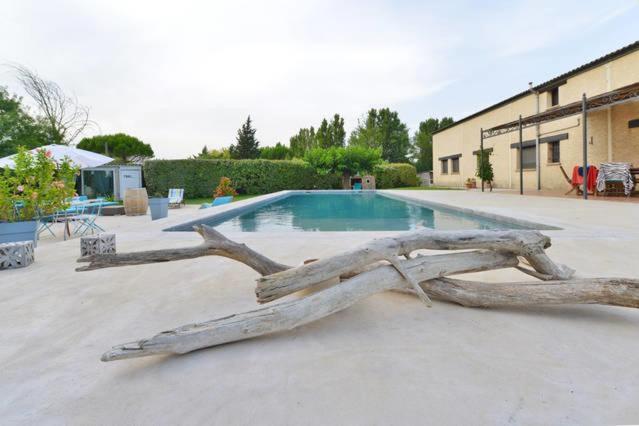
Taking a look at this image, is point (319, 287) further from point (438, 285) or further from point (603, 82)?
point (603, 82)

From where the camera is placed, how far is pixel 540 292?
2398 mm

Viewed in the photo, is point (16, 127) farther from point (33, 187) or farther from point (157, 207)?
point (33, 187)

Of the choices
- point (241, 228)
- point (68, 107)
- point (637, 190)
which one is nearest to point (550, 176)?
point (637, 190)

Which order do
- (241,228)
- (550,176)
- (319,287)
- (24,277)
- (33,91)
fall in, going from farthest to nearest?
(33,91), (550,176), (241,228), (24,277), (319,287)

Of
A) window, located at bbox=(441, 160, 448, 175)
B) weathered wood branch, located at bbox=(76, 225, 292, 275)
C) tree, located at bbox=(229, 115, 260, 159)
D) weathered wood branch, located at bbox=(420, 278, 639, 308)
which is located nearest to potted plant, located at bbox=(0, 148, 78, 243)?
weathered wood branch, located at bbox=(76, 225, 292, 275)

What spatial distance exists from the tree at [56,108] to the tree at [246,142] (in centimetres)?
1625

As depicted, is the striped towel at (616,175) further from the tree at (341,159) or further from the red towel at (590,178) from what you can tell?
the tree at (341,159)

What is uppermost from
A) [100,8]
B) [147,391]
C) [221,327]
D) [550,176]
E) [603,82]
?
[100,8]

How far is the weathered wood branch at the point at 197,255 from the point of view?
2.57 m

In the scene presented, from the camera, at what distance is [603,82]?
13.3m

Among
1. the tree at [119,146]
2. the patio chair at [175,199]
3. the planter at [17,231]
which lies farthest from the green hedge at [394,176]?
the planter at [17,231]

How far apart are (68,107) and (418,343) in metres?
28.6

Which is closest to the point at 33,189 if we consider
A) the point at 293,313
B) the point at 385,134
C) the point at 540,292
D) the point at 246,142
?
the point at 293,313

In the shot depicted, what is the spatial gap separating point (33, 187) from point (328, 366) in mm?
6265
